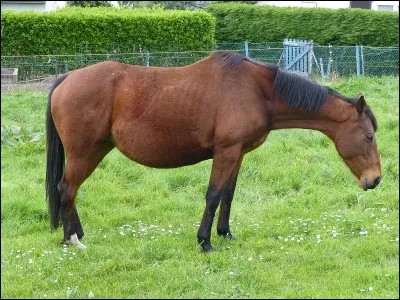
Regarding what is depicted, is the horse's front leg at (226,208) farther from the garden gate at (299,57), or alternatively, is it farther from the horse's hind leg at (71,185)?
the garden gate at (299,57)

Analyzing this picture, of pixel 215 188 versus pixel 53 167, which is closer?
pixel 215 188

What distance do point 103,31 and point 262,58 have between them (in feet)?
16.1

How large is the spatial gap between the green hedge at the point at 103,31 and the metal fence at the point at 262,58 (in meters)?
1.12

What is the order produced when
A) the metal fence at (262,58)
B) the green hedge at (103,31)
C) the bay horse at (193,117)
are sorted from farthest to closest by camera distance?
1. the green hedge at (103,31)
2. the metal fence at (262,58)
3. the bay horse at (193,117)

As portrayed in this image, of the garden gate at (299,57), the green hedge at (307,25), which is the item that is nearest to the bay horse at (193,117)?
the garden gate at (299,57)

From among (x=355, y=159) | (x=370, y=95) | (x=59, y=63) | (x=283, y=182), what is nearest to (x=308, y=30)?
(x=370, y=95)

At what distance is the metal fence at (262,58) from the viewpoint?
13.9 meters

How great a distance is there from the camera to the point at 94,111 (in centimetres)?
585

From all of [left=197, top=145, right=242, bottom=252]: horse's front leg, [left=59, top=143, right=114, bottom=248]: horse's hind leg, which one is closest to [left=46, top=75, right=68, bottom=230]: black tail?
[left=59, top=143, right=114, bottom=248]: horse's hind leg

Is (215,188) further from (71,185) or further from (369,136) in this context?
(369,136)

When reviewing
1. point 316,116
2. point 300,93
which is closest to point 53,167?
point 300,93

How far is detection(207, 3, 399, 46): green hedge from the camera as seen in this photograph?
20250 millimetres

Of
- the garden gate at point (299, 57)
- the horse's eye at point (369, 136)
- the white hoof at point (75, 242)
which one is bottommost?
the garden gate at point (299, 57)

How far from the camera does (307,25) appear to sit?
70.1 feet
